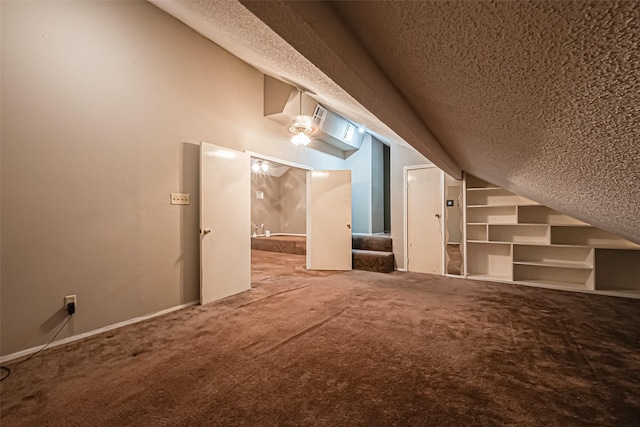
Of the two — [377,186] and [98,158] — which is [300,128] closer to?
[98,158]

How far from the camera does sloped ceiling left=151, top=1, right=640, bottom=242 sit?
0.40 meters

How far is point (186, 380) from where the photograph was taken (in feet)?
5.14

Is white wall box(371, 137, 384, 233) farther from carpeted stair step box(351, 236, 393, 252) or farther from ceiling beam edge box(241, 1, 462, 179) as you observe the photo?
ceiling beam edge box(241, 1, 462, 179)

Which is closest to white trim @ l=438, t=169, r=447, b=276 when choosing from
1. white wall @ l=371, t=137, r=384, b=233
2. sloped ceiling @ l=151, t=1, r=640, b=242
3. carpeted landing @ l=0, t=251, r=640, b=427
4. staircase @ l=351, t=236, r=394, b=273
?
staircase @ l=351, t=236, r=394, b=273

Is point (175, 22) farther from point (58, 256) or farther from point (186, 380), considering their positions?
point (186, 380)

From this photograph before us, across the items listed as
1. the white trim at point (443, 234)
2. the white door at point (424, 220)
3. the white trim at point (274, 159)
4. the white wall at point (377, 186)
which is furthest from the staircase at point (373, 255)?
the white trim at point (274, 159)

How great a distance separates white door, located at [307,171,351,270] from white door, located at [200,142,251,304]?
1.52 metres

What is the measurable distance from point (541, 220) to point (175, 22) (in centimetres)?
521

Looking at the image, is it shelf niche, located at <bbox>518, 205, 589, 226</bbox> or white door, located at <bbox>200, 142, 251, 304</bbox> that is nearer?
white door, located at <bbox>200, 142, 251, 304</bbox>

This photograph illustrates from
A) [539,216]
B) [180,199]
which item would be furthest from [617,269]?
[180,199]

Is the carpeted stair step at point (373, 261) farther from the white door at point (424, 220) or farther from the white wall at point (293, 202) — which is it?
the white wall at point (293, 202)

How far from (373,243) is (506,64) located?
4.56 metres

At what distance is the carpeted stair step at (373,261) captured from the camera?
Result: 4433 millimetres

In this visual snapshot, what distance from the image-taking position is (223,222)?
122 inches
